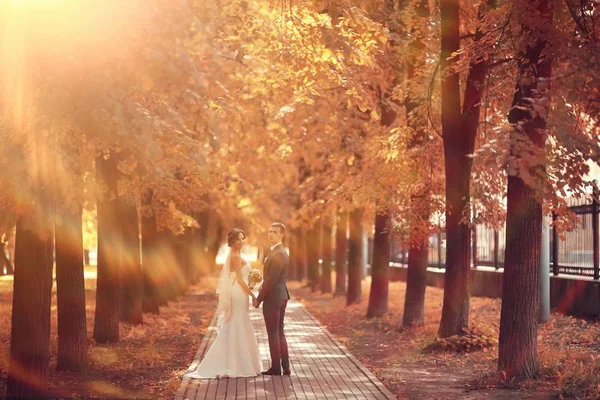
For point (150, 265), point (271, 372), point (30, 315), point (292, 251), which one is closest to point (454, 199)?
point (271, 372)

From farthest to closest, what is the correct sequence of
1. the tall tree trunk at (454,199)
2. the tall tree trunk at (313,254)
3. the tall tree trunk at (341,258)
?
the tall tree trunk at (313,254), the tall tree trunk at (341,258), the tall tree trunk at (454,199)

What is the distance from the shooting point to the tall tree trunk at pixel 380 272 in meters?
24.8

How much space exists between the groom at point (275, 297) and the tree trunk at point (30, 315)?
11.8 ft

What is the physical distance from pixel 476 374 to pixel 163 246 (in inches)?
630

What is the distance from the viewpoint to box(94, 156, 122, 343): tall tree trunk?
1733cm

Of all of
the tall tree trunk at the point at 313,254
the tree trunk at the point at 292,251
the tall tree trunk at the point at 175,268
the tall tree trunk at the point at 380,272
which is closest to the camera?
the tall tree trunk at the point at 380,272

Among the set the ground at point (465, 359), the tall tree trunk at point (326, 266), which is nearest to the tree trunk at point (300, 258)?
the tall tree trunk at point (326, 266)

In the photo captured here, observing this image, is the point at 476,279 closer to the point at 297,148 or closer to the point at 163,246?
the point at 297,148

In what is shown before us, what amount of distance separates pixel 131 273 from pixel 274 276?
9599mm

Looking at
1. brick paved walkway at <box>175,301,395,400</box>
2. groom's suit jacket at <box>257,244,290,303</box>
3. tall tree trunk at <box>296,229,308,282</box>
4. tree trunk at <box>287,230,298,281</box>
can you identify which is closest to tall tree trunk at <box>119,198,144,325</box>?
brick paved walkway at <box>175,301,395,400</box>

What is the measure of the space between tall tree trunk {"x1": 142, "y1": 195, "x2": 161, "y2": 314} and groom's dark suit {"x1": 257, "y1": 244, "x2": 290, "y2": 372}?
12458mm

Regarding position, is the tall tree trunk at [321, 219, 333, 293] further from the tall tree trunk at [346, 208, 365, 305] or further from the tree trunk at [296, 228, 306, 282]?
the tree trunk at [296, 228, 306, 282]

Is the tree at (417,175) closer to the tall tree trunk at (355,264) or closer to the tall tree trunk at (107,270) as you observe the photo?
the tall tree trunk at (107,270)

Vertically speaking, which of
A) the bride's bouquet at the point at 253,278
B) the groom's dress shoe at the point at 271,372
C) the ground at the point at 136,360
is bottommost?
the ground at the point at 136,360
